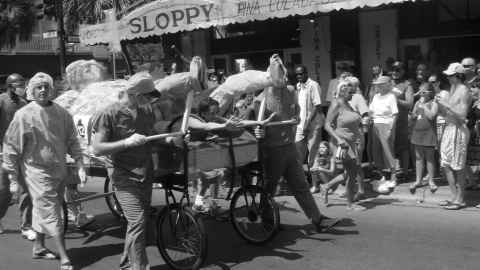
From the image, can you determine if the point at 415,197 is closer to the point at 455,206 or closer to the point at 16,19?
the point at 455,206

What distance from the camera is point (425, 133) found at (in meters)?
8.95

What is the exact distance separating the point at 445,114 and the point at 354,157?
133 centimetres

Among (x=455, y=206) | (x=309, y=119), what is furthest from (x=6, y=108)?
(x=455, y=206)

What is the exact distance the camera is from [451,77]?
7.96 meters

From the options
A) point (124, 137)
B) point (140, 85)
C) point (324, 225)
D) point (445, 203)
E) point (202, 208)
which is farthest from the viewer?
point (445, 203)

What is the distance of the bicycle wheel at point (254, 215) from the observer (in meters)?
6.54

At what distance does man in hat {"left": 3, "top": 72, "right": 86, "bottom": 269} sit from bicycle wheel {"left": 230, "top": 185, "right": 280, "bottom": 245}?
5.59ft

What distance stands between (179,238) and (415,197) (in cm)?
430

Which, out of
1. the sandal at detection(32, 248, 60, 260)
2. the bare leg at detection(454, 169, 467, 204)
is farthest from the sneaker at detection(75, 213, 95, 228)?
→ the bare leg at detection(454, 169, 467, 204)

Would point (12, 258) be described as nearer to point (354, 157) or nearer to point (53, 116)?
point (53, 116)

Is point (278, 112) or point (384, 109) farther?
point (384, 109)

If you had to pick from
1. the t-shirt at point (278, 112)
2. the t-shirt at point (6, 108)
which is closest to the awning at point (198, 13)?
the t-shirt at point (278, 112)

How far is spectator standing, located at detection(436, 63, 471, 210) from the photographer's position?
7.88 meters

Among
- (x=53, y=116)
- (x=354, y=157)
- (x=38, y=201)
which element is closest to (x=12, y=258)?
(x=38, y=201)
